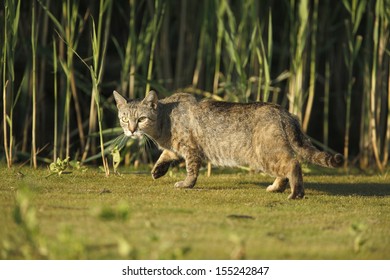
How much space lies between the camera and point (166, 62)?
24.9 feet

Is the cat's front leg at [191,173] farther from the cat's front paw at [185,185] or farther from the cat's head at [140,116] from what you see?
the cat's head at [140,116]

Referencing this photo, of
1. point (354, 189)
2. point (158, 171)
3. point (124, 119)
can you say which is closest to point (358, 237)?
point (354, 189)

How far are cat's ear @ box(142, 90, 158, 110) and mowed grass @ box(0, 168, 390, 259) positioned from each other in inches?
23.9

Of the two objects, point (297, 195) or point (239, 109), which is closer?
point (297, 195)

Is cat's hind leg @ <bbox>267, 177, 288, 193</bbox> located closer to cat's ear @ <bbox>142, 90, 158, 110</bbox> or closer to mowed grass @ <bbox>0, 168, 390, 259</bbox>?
mowed grass @ <bbox>0, 168, 390, 259</bbox>

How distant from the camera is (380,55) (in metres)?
7.08

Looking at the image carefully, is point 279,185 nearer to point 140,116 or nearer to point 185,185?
point 185,185

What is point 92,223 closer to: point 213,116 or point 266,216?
point 266,216

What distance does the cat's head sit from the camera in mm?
A: 5695

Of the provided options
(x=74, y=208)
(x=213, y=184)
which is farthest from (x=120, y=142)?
(x=74, y=208)

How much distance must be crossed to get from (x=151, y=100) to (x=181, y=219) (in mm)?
1584

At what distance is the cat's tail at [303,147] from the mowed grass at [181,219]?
0.95 ft

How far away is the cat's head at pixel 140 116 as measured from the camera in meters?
5.70

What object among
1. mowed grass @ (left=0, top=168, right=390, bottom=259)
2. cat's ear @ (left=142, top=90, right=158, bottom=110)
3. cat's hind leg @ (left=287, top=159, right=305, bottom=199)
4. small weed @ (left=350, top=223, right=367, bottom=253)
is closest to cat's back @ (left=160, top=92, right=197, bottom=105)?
cat's ear @ (left=142, top=90, right=158, bottom=110)
